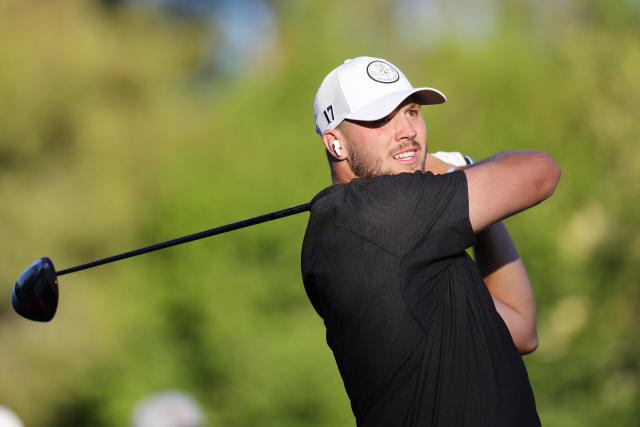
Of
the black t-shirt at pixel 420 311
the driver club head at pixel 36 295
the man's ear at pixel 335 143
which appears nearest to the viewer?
the black t-shirt at pixel 420 311

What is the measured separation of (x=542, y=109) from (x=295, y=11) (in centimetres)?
544

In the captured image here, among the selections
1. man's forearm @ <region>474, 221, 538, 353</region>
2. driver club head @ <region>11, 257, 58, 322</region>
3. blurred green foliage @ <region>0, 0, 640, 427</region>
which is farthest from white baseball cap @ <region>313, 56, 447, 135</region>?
blurred green foliage @ <region>0, 0, 640, 427</region>

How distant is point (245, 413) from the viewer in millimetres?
13703

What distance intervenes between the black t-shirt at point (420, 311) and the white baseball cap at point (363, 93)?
343 mm

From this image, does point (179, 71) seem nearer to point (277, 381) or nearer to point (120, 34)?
point (120, 34)

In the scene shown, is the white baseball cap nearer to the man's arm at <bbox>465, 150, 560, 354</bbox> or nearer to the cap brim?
the cap brim

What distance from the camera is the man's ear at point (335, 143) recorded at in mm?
3278

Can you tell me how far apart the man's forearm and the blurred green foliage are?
32.5ft

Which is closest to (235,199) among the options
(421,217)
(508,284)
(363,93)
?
(508,284)

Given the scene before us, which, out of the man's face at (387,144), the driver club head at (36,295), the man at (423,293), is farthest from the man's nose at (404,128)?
the driver club head at (36,295)

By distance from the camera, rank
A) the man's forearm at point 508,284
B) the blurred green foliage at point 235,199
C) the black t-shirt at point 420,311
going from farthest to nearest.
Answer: the blurred green foliage at point 235,199
the man's forearm at point 508,284
the black t-shirt at point 420,311

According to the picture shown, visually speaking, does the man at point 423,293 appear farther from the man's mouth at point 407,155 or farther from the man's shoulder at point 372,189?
the man's mouth at point 407,155

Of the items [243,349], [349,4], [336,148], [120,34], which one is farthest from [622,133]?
[336,148]

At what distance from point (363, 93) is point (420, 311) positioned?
0.82 m
